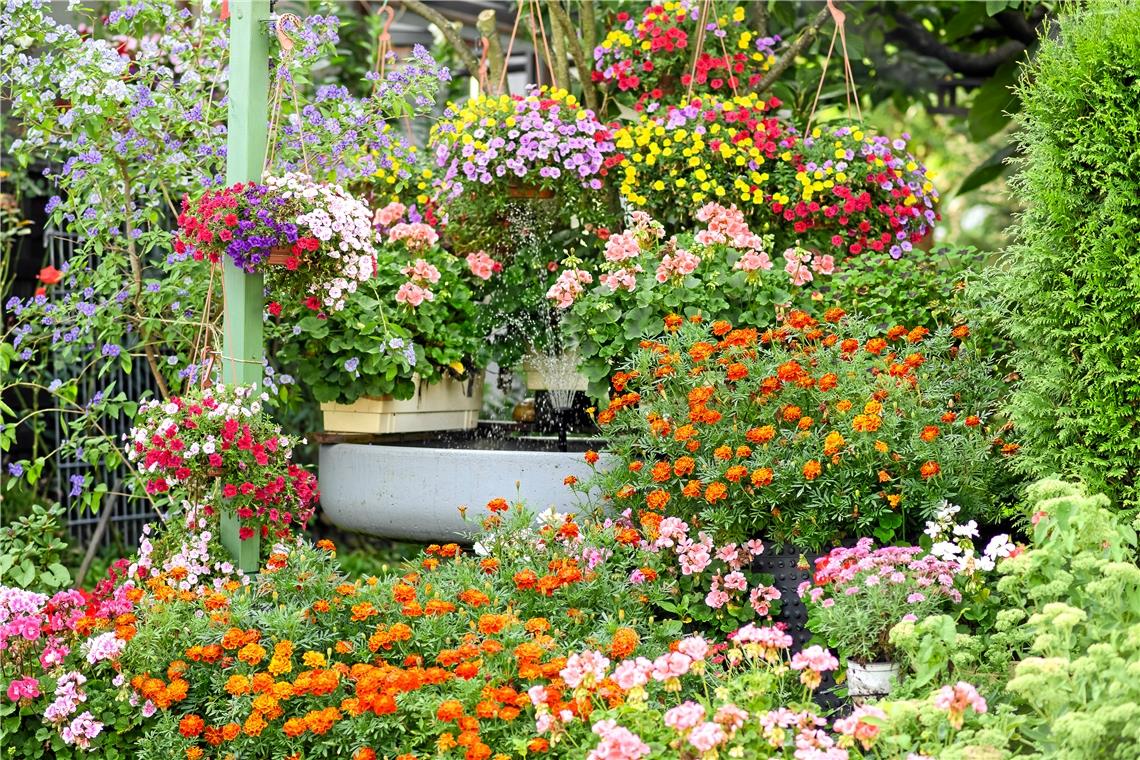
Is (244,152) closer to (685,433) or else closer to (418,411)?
(418,411)

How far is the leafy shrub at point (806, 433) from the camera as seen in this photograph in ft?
9.61

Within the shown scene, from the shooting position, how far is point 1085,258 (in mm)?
2838

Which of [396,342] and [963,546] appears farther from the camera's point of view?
[396,342]

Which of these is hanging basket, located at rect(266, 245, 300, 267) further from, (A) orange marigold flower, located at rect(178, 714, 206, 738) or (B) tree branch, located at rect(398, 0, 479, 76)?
(B) tree branch, located at rect(398, 0, 479, 76)

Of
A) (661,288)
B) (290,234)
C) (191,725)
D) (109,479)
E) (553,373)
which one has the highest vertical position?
(290,234)

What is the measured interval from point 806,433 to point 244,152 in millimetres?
1807

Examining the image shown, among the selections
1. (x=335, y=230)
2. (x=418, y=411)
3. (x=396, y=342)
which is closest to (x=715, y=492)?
(x=396, y=342)

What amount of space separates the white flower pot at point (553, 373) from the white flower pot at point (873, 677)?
1.60 meters

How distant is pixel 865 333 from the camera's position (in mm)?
3387

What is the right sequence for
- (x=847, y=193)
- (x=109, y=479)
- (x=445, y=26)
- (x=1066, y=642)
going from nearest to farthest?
(x=1066, y=642), (x=847, y=193), (x=445, y=26), (x=109, y=479)

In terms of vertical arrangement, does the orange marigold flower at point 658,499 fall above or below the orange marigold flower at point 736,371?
below

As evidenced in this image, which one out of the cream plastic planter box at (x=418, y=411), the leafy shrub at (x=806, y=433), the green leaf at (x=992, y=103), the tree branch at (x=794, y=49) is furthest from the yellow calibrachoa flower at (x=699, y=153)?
the green leaf at (x=992, y=103)

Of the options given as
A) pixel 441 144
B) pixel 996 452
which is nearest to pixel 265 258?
pixel 441 144

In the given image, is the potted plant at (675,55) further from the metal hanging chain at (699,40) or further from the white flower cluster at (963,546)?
the white flower cluster at (963,546)
